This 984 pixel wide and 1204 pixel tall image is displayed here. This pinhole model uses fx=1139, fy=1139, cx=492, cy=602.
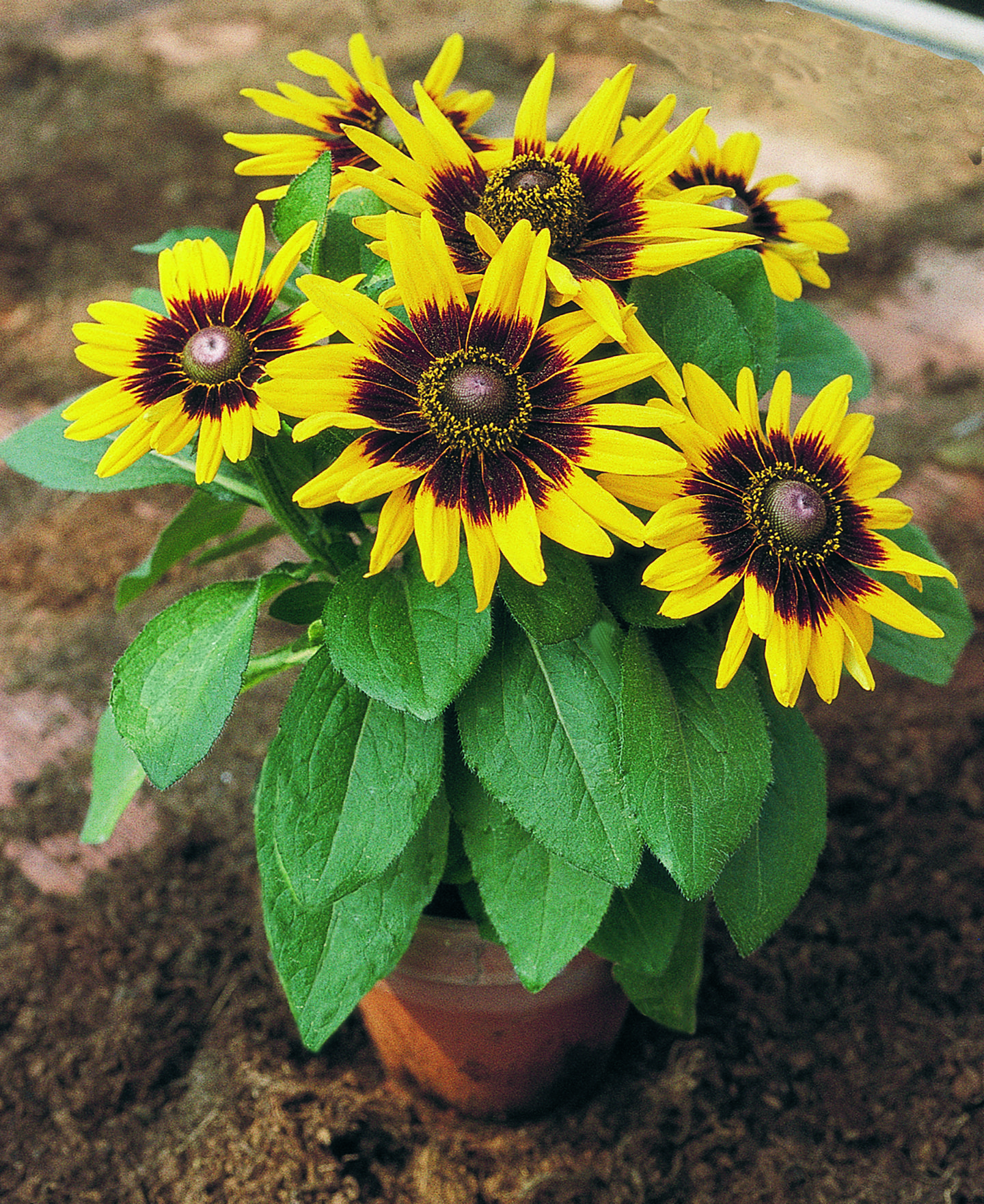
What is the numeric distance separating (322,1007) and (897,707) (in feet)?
4.46

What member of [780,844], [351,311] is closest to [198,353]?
[351,311]

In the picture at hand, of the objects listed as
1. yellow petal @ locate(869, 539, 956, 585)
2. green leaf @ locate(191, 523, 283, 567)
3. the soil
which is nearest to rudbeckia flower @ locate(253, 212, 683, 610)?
yellow petal @ locate(869, 539, 956, 585)

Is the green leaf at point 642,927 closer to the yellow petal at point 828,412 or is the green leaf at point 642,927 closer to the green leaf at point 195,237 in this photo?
the yellow petal at point 828,412

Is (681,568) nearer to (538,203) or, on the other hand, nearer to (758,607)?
(758,607)

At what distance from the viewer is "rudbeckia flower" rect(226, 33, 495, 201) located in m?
1.07

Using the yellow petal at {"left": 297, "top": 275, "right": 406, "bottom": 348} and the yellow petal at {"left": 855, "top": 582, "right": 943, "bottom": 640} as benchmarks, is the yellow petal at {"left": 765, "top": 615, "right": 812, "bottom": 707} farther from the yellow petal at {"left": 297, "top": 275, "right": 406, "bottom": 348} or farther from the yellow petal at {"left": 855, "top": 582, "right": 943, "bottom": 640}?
the yellow petal at {"left": 297, "top": 275, "right": 406, "bottom": 348}

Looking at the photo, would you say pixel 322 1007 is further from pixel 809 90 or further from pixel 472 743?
pixel 809 90

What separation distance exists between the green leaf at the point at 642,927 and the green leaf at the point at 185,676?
0.47 meters

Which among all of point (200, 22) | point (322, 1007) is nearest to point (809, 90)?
point (200, 22)

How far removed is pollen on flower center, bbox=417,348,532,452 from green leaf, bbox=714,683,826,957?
0.50 m

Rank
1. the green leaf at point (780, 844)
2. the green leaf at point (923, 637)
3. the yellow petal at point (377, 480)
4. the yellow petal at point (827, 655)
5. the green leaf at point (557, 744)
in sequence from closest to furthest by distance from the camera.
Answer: the yellow petal at point (377, 480)
the yellow petal at point (827, 655)
the green leaf at point (557, 744)
the green leaf at point (780, 844)
the green leaf at point (923, 637)

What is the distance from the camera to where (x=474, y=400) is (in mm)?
864

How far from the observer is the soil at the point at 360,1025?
150 centimetres

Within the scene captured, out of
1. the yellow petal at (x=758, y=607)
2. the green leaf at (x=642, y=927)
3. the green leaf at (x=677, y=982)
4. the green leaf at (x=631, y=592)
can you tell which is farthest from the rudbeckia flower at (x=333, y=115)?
the green leaf at (x=677, y=982)
